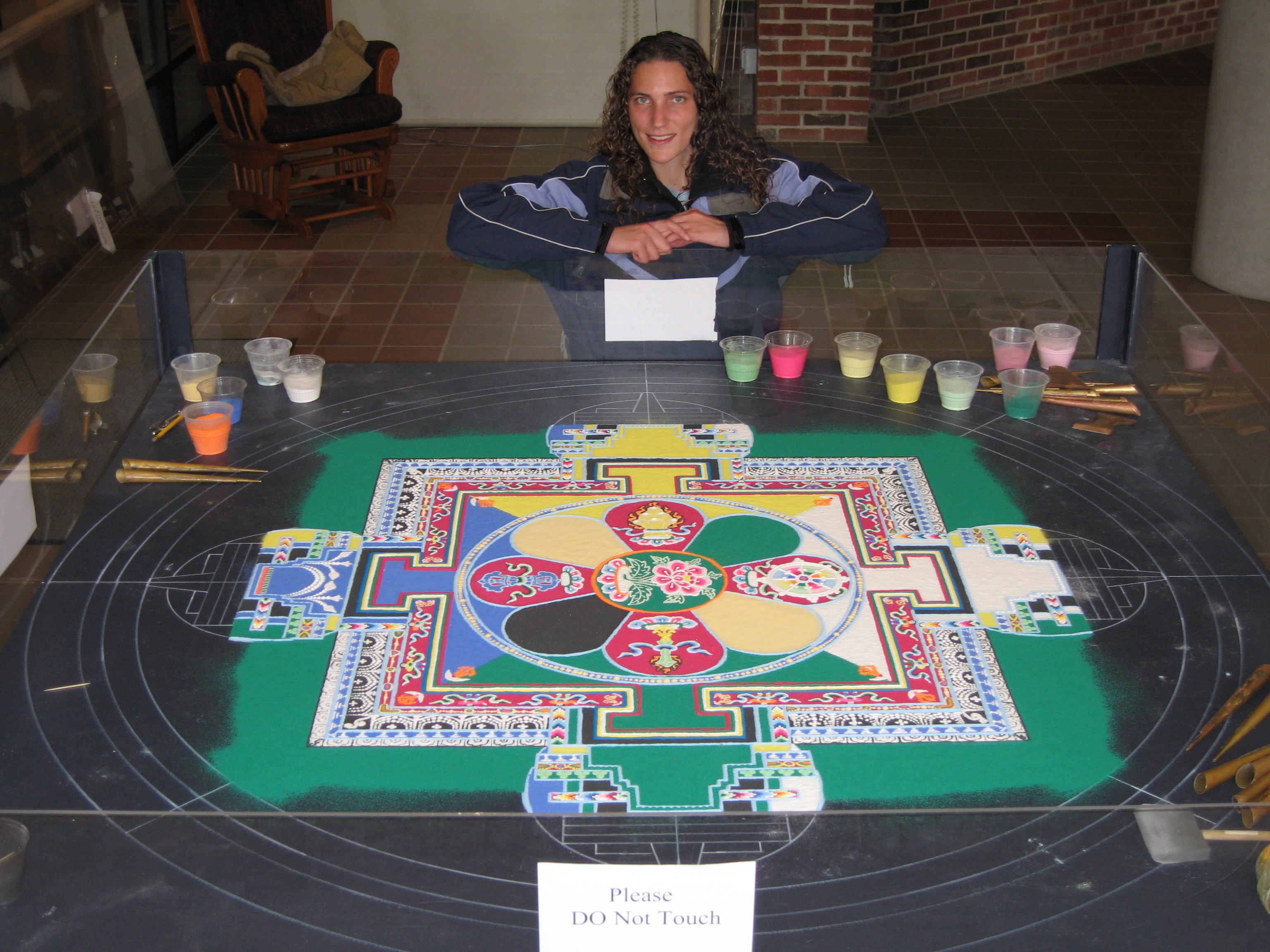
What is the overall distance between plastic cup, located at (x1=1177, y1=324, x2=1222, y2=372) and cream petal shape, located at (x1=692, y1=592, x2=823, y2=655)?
1.00 m

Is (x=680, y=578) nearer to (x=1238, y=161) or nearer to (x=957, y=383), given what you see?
(x=957, y=383)

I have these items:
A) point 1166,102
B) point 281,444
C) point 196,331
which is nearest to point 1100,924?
point 281,444

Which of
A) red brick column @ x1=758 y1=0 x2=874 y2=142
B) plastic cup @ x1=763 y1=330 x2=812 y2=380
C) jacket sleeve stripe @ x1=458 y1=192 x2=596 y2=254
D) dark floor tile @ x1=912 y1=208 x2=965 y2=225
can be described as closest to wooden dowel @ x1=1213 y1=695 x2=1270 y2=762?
plastic cup @ x1=763 y1=330 x2=812 y2=380

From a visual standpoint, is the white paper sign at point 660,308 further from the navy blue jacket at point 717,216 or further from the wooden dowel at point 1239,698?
the wooden dowel at point 1239,698

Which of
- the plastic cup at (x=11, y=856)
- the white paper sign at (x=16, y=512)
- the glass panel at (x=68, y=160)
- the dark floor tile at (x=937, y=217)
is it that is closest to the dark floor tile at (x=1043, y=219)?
the dark floor tile at (x=937, y=217)

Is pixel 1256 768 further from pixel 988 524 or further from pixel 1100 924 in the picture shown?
pixel 988 524

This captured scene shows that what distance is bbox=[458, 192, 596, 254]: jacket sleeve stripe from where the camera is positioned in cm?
274

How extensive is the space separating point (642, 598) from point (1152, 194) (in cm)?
519

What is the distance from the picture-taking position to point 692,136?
9.94 feet

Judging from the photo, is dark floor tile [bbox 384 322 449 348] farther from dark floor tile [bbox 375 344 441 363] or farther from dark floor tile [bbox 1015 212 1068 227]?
dark floor tile [bbox 1015 212 1068 227]

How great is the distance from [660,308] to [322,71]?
397 cm

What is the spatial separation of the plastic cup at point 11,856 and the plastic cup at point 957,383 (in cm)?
178

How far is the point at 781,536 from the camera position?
2100 millimetres

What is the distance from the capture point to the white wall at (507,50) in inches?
279
